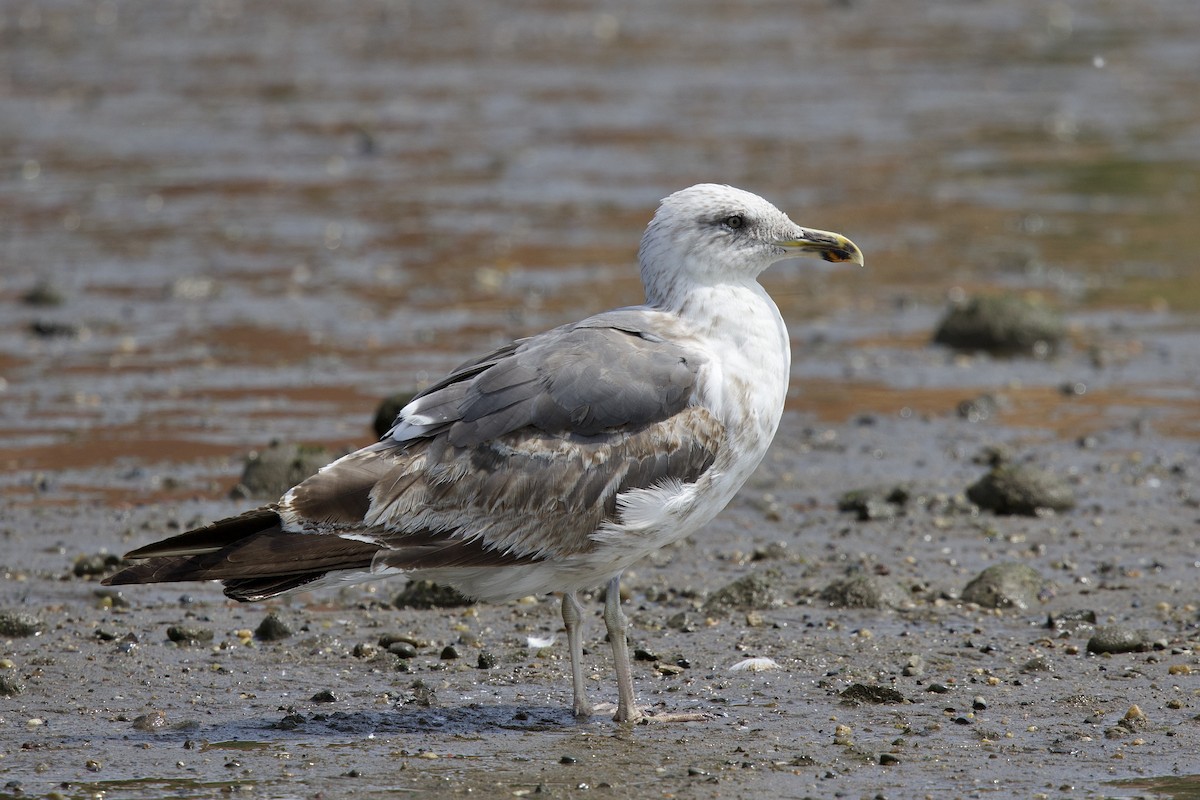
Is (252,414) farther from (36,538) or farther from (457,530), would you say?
(457,530)

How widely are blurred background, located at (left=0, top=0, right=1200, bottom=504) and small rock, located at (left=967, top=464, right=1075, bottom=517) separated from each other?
147 centimetres

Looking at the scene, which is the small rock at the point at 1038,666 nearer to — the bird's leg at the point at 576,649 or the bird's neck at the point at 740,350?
the bird's neck at the point at 740,350

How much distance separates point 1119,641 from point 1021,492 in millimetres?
1775

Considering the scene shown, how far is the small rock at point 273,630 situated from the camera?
22.1 feet

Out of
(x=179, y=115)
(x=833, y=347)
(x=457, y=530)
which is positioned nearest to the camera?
(x=457, y=530)

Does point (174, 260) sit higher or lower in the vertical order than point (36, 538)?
higher

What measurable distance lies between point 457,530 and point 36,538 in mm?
2988

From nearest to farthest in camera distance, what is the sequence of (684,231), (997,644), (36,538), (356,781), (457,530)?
(356,781), (457,530), (684,231), (997,644), (36,538)

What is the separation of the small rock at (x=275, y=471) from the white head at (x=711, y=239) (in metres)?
2.67

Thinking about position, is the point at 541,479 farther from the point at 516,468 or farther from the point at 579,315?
the point at 579,315

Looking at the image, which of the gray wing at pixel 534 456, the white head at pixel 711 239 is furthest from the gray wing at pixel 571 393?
the white head at pixel 711 239

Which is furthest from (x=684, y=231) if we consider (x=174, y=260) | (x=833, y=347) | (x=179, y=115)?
(x=179, y=115)

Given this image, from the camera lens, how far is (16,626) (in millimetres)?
6727

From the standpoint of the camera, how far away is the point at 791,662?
6531mm
